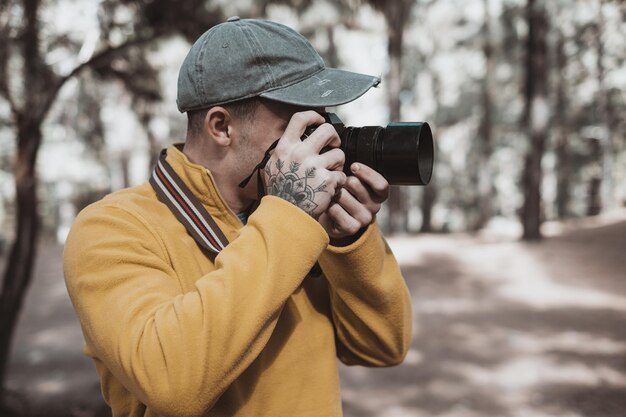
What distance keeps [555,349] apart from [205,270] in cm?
628

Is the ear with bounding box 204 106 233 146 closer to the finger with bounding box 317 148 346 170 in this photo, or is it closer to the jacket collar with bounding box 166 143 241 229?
the jacket collar with bounding box 166 143 241 229

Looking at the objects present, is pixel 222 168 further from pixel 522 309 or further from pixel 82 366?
pixel 522 309

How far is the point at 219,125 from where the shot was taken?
53.9 inches

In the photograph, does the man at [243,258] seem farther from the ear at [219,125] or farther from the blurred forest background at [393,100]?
the blurred forest background at [393,100]

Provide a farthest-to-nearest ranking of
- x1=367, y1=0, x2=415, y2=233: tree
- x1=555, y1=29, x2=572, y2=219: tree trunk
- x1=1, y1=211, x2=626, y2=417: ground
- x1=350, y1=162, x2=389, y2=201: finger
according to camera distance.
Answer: x1=555, y1=29, x2=572, y2=219: tree trunk → x1=367, y1=0, x2=415, y2=233: tree → x1=1, y1=211, x2=626, y2=417: ground → x1=350, y1=162, x2=389, y2=201: finger

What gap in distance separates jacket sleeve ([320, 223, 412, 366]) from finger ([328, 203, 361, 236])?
2.0 inches

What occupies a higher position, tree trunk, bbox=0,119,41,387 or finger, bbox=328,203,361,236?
finger, bbox=328,203,361,236

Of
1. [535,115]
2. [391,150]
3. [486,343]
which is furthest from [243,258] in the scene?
[535,115]

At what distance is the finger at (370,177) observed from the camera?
1.28m

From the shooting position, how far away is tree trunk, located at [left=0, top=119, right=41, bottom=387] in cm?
537

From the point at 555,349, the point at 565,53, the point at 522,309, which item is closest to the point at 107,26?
the point at 555,349

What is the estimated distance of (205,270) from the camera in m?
1.34

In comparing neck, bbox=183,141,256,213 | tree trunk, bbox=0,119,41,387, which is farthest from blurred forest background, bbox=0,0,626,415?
neck, bbox=183,141,256,213

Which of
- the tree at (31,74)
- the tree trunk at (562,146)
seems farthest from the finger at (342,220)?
the tree trunk at (562,146)
